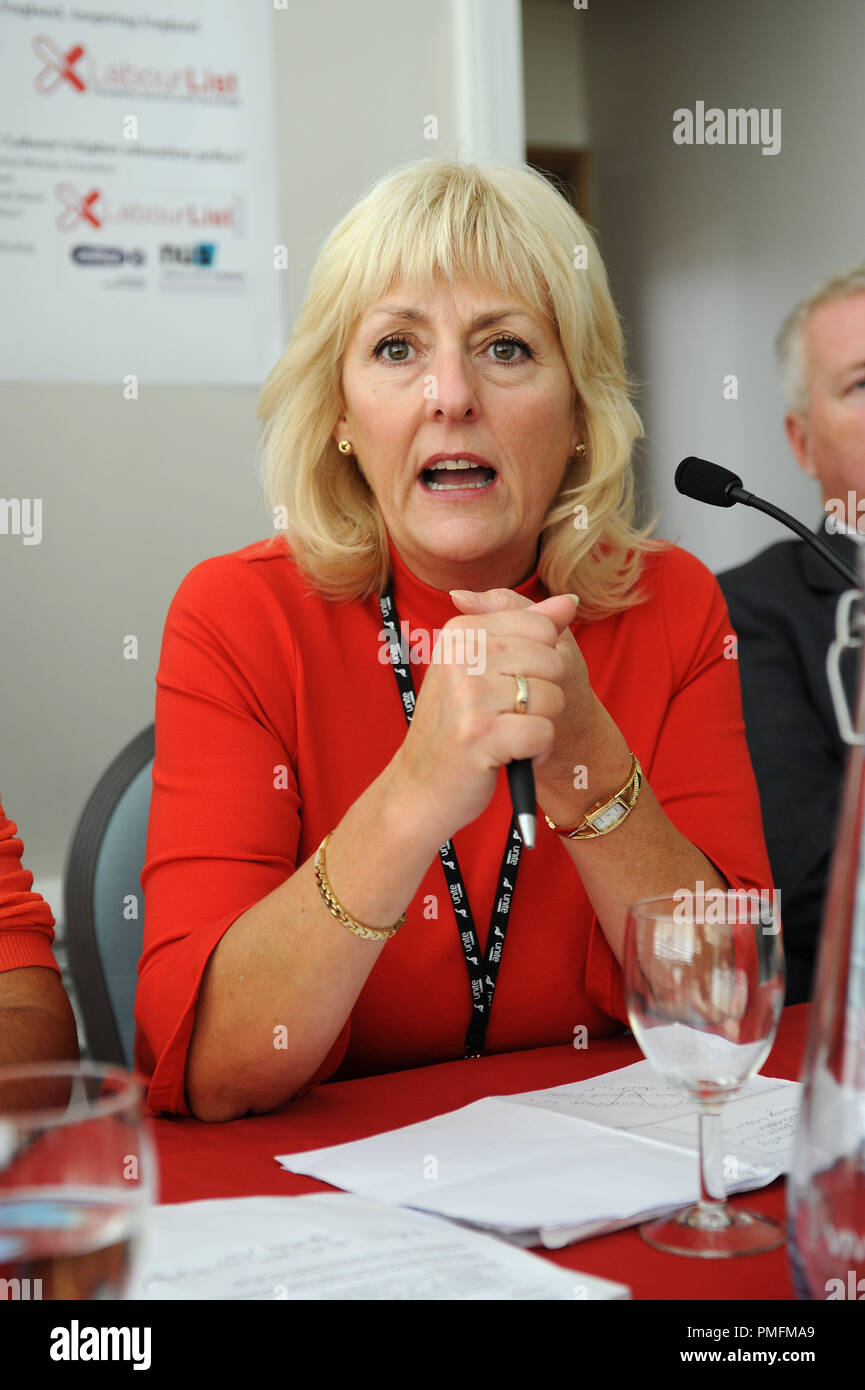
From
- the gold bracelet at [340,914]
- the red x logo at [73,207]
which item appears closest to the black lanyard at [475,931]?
the gold bracelet at [340,914]

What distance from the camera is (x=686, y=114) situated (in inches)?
179

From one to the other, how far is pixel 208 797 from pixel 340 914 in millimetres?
243

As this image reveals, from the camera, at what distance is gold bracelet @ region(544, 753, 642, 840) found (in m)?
1.12

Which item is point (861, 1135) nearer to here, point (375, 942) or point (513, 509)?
point (375, 942)

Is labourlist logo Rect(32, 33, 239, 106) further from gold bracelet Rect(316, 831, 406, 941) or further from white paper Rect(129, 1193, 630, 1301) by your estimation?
white paper Rect(129, 1193, 630, 1301)

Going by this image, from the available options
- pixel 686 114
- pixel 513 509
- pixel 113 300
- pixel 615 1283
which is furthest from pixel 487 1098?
pixel 686 114

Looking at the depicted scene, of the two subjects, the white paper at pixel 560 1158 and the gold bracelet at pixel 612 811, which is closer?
the white paper at pixel 560 1158

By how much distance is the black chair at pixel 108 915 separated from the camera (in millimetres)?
1353

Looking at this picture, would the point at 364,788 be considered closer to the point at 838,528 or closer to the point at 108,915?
the point at 108,915

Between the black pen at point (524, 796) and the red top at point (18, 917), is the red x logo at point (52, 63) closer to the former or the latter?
the red top at point (18, 917)

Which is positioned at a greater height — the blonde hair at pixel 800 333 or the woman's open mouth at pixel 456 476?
the blonde hair at pixel 800 333

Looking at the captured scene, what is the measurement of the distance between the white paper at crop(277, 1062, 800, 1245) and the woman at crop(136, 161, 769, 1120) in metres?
0.18

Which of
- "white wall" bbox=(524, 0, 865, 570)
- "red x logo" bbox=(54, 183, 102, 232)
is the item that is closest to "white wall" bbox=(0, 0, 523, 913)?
"red x logo" bbox=(54, 183, 102, 232)

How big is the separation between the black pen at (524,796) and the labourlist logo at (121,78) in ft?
6.02
